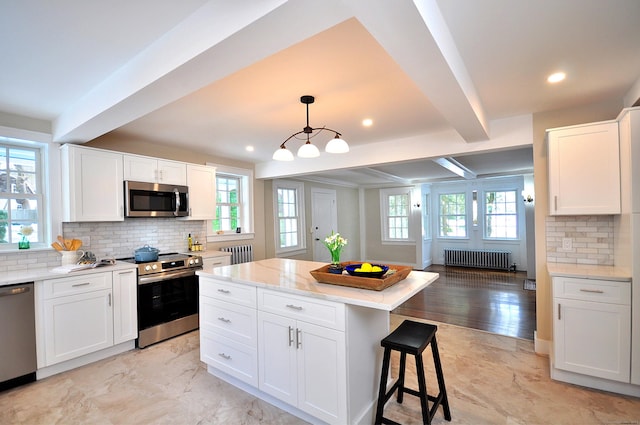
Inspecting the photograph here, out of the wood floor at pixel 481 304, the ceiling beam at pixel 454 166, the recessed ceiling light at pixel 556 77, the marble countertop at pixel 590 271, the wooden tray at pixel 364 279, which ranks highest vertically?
the recessed ceiling light at pixel 556 77

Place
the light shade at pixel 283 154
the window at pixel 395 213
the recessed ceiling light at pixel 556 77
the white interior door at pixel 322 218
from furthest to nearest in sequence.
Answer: the window at pixel 395 213, the white interior door at pixel 322 218, the light shade at pixel 283 154, the recessed ceiling light at pixel 556 77

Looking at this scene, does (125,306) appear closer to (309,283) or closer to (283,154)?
(309,283)

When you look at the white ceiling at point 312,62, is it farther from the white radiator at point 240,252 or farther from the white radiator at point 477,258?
the white radiator at point 477,258

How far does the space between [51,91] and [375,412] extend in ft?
11.3

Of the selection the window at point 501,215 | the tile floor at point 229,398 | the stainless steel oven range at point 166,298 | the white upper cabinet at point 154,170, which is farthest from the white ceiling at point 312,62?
the window at point 501,215

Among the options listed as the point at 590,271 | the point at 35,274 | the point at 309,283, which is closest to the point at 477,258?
the point at 590,271

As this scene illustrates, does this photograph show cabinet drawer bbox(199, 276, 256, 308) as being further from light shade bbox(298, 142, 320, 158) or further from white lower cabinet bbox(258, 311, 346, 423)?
light shade bbox(298, 142, 320, 158)

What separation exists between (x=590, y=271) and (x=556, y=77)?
1569mm

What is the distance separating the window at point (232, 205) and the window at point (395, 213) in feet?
14.4

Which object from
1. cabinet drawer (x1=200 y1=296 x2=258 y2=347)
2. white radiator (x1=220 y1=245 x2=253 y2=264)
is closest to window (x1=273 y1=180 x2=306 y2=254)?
white radiator (x1=220 y1=245 x2=253 y2=264)

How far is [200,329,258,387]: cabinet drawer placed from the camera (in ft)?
7.62

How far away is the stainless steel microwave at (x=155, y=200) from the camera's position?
3.45 metres

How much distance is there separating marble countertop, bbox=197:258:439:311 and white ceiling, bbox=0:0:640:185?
1.30 meters

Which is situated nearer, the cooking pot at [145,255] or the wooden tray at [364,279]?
the wooden tray at [364,279]
